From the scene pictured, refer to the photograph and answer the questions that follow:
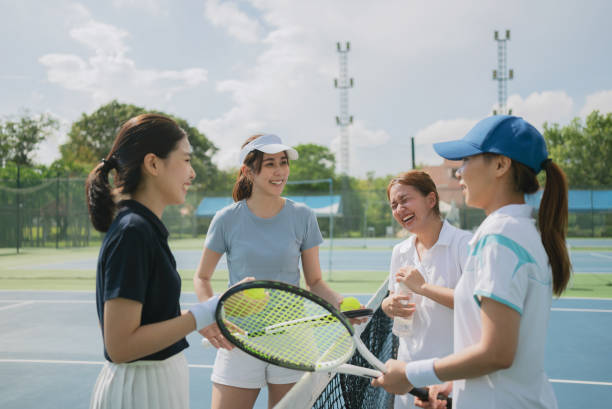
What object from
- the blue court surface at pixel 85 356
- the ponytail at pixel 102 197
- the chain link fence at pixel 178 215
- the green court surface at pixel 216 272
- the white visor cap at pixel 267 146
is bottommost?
the green court surface at pixel 216 272

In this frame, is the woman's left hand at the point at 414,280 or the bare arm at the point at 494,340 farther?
the woman's left hand at the point at 414,280

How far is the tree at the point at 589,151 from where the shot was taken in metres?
30.6

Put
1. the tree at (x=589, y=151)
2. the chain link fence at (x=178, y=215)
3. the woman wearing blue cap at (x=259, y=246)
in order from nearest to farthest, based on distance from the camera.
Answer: the woman wearing blue cap at (x=259, y=246)
the chain link fence at (x=178, y=215)
the tree at (x=589, y=151)

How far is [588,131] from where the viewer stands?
34.8 meters

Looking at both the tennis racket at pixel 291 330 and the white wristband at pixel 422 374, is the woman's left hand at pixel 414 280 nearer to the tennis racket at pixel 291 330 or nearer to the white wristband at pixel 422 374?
the tennis racket at pixel 291 330

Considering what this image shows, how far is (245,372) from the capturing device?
2180 mm

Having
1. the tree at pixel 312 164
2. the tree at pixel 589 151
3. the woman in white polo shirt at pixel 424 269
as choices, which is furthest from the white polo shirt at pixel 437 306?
the tree at pixel 312 164

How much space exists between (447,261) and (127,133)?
4.97 ft

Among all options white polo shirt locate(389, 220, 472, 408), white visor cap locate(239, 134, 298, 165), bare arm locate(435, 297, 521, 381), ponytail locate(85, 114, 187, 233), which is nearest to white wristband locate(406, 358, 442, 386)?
bare arm locate(435, 297, 521, 381)

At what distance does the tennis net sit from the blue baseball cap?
0.89 m

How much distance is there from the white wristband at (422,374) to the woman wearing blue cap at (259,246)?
1025 mm

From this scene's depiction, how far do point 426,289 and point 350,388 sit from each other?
681 millimetres

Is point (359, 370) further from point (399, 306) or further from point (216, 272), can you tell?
point (216, 272)

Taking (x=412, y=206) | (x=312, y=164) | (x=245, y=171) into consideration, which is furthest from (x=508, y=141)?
(x=312, y=164)
